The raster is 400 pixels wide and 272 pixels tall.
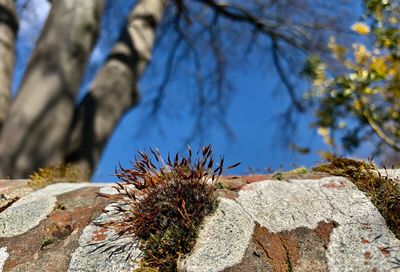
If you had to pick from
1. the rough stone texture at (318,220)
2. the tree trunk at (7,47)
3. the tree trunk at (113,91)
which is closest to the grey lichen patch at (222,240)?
the rough stone texture at (318,220)

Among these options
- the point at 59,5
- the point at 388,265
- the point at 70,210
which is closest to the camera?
the point at 388,265

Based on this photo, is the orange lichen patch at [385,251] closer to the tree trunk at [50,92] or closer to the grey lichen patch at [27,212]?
the grey lichen patch at [27,212]

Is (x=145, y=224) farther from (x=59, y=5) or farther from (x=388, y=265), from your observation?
(x=59, y=5)

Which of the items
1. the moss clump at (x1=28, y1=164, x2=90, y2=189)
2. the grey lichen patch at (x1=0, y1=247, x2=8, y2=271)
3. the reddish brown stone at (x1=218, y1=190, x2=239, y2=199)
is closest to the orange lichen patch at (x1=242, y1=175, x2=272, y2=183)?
the reddish brown stone at (x1=218, y1=190, x2=239, y2=199)

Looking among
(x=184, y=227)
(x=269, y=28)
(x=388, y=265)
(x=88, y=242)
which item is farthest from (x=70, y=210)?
(x=269, y=28)

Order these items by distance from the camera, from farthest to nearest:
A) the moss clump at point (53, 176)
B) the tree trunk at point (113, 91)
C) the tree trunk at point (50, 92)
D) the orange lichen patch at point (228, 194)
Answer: the tree trunk at point (113, 91)
the tree trunk at point (50, 92)
the moss clump at point (53, 176)
the orange lichen patch at point (228, 194)

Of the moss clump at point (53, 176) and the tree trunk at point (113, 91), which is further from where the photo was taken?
the tree trunk at point (113, 91)
